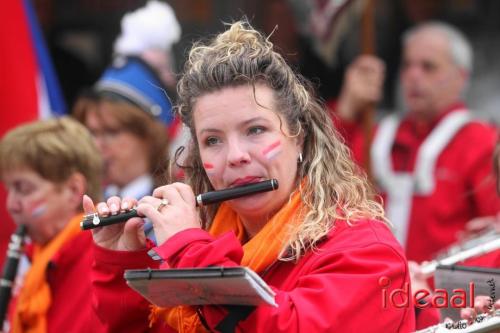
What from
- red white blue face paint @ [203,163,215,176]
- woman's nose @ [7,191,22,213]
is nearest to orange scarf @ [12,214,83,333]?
woman's nose @ [7,191,22,213]

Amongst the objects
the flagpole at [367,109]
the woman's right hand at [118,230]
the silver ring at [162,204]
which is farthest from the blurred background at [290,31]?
the silver ring at [162,204]

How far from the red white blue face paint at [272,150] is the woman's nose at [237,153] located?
5 cm

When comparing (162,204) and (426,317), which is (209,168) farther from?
(426,317)

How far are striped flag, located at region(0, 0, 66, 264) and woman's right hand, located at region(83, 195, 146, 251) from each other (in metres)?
3.14

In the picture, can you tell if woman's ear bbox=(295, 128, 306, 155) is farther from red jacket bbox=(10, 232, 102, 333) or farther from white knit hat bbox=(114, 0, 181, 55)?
white knit hat bbox=(114, 0, 181, 55)

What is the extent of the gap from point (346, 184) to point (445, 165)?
118 inches

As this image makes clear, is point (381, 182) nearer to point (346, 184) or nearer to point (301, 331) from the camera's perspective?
point (346, 184)

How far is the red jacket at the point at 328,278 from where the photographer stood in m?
2.73

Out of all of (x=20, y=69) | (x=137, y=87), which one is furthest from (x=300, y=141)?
(x=20, y=69)

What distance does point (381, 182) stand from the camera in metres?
6.30

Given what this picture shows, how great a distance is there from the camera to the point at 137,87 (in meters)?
5.85

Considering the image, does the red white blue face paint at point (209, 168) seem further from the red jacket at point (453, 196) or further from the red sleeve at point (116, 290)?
the red jacket at point (453, 196)

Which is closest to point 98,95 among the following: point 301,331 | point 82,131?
point 82,131

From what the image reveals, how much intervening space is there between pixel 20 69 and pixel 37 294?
7.79 feet
